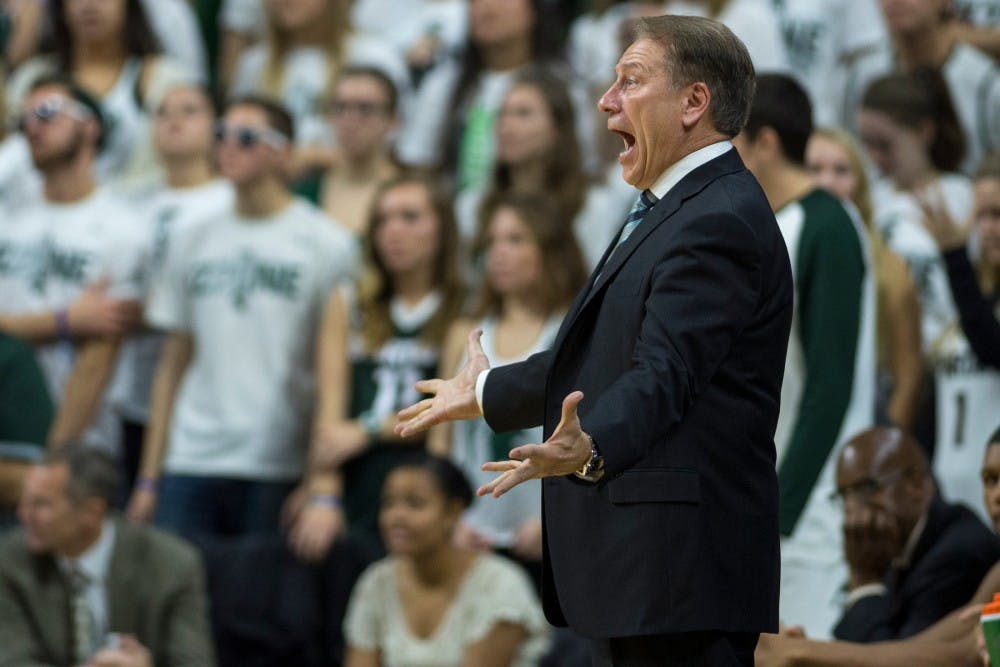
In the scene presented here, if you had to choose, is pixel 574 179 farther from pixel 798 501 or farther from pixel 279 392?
pixel 798 501

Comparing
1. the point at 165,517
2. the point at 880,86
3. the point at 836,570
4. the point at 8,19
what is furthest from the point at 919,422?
the point at 8,19

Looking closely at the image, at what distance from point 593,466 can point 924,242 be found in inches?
167

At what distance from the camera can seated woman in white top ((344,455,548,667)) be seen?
564cm

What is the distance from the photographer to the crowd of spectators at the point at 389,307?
4.32 metres

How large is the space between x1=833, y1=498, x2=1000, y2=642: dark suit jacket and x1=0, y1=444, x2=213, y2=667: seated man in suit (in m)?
2.44

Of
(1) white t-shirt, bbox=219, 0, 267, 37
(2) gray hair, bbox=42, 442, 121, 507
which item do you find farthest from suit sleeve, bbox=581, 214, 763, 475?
(1) white t-shirt, bbox=219, 0, 267, 37

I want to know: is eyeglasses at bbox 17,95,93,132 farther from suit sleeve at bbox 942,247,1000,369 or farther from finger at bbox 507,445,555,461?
finger at bbox 507,445,555,461

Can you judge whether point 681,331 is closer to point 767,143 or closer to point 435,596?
point 767,143

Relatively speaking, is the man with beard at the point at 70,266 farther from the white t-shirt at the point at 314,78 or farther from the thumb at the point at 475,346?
the thumb at the point at 475,346

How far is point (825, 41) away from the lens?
7605 mm

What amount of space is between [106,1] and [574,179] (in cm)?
261

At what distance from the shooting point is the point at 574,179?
22.1 feet

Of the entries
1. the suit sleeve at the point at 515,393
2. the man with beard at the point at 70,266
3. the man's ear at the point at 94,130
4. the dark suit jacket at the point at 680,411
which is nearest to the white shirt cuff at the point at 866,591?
the dark suit jacket at the point at 680,411

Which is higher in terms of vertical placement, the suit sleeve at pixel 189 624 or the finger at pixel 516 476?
the finger at pixel 516 476
